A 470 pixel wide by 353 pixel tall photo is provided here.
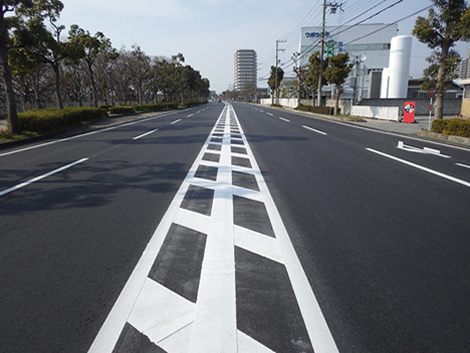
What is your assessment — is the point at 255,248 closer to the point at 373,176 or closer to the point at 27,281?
the point at 27,281

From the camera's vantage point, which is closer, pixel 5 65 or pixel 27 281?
pixel 27 281

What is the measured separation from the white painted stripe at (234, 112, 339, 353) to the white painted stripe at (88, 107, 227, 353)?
1351 millimetres

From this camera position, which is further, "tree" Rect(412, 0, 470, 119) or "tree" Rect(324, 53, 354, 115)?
"tree" Rect(324, 53, 354, 115)

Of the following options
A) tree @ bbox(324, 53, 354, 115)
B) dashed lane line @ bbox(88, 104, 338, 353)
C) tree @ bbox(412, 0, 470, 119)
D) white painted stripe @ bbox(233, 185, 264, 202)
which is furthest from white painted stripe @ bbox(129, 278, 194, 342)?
tree @ bbox(324, 53, 354, 115)

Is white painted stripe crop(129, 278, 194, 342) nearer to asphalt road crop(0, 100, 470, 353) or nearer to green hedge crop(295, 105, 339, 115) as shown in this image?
asphalt road crop(0, 100, 470, 353)

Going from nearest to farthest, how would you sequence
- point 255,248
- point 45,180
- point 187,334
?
point 187,334 < point 255,248 < point 45,180

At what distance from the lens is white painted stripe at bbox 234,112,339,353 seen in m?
2.20

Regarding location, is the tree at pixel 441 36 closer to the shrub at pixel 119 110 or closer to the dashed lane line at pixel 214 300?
the dashed lane line at pixel 214 300

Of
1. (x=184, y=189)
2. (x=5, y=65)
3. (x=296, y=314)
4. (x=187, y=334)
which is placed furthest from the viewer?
(x=5, y=65)

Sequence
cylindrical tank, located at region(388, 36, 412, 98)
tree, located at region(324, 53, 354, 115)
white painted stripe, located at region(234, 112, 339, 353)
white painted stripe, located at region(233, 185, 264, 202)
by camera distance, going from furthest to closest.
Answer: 1. cylindrical tank, located at region(388, 36, 412, 98)
2. tree, located at region(324, 53, 354, 115)
3. white painted stripe, located at region(233, 185, 264, 202)
4. white painted stripe, located at region(234, 112, 339, 353)

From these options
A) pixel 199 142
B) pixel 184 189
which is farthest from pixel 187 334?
pixel 199 142

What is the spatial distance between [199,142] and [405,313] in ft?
32.8

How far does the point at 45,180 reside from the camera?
6.48 meters

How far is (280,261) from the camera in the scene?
3268 mm
